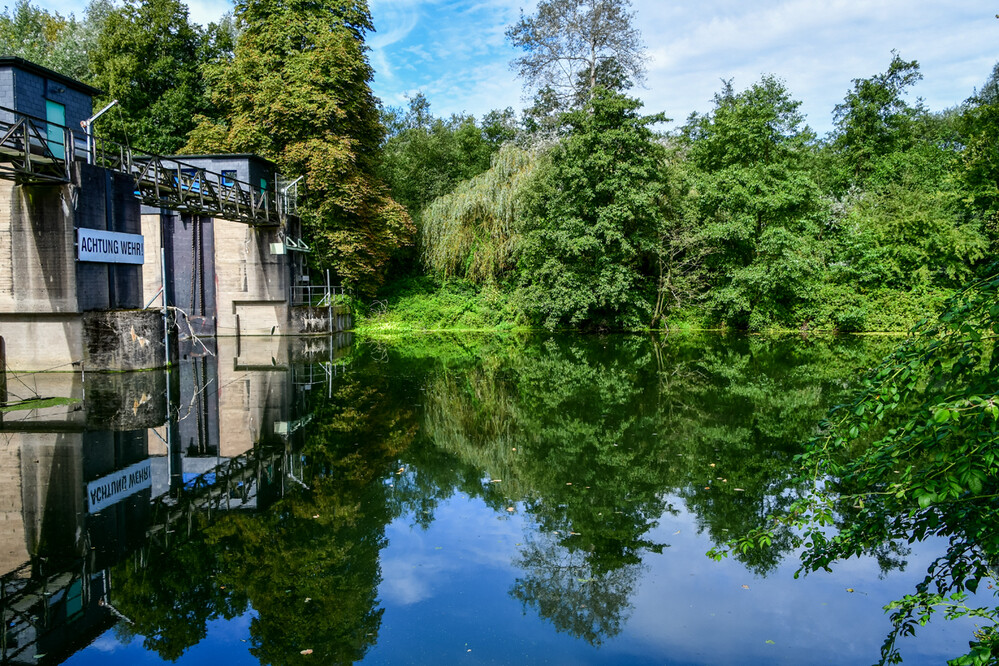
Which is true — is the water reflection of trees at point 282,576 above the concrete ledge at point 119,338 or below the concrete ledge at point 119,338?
below

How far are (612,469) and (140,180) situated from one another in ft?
52.8

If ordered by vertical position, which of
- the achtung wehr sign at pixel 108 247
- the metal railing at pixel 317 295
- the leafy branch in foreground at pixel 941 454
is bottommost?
the leafy branch in foreground at pixel 941 454

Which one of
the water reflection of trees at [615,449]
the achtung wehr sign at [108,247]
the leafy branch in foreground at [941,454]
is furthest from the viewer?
the achtung wehr sign at [108,247]

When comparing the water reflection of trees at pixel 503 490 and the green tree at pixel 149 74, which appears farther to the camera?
the green tree at pixel 149 74

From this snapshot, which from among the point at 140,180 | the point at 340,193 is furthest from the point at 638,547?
the point at 340,193

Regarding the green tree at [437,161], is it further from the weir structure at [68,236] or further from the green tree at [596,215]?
the weir structure at [68,236]

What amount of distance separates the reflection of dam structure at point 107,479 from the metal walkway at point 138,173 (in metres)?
4.87

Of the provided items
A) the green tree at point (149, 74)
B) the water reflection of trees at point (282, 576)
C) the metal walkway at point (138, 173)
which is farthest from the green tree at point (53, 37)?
the water reflection of trees at point (282, 576)

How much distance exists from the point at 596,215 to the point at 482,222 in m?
6.35

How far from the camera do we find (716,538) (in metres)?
5.90

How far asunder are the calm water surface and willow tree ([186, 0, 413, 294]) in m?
19.0

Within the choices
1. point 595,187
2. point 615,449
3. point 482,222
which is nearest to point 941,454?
point 615,449

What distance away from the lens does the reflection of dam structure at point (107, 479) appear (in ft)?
15.7

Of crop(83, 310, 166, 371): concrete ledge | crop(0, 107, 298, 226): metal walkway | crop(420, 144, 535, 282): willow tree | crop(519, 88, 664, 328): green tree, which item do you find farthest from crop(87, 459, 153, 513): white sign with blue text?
crop(420, 144, 535, 282): willow tree
